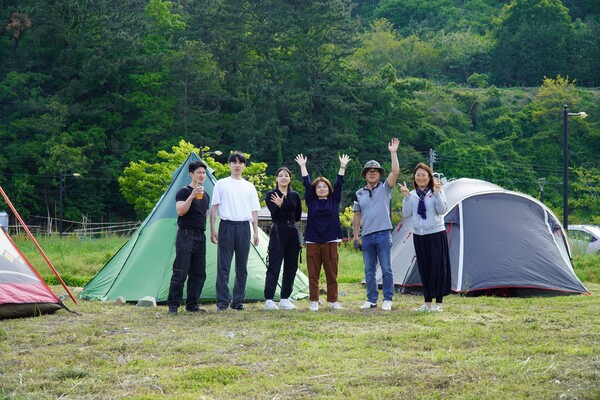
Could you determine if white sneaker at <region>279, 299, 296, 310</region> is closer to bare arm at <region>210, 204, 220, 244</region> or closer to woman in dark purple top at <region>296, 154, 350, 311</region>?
woman in dark purple top at <region>296, 154, 350, 311</region>

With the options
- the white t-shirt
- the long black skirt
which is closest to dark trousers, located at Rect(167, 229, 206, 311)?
the white t-shirt

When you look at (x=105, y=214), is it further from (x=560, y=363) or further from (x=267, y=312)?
(x=560, y=363)

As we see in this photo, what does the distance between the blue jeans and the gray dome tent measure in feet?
6.25

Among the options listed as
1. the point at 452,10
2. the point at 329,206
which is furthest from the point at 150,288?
the point at 452,10

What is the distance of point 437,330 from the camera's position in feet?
24.0

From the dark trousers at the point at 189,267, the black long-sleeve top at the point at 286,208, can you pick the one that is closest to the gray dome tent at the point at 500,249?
the black long-sleeve top at the point at 286,208

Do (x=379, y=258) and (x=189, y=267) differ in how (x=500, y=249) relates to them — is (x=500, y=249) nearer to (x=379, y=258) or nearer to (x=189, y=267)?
(x=379, y=258)

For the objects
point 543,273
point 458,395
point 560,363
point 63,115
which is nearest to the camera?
point 458,395

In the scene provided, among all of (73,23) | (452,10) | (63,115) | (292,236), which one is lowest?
(292,236)

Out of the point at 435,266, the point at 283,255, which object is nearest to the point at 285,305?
the point at 283,255

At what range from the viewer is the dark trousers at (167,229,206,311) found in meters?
8.89

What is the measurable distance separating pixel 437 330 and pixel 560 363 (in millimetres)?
1833

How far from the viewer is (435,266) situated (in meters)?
8.89

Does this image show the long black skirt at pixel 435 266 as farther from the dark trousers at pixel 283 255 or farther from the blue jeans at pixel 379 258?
the dark trousers at pixel 283 255
